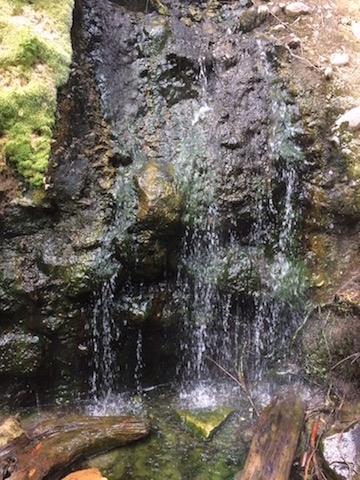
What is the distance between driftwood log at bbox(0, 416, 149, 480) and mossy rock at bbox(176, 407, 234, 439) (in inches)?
14.8

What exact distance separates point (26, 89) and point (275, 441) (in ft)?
10.1

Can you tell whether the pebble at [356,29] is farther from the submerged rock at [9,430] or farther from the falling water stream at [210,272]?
the submerged rock at [9,430]

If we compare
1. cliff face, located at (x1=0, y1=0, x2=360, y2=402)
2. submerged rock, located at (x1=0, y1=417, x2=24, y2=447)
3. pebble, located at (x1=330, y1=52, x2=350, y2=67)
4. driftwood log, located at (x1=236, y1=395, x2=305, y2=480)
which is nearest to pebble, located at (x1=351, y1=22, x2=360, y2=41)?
cliff face, located at (x1=0, y1=0, x2=360, y2=402)

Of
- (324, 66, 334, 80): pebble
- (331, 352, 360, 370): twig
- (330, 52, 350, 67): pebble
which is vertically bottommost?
(331, 352, 360, 370): twig

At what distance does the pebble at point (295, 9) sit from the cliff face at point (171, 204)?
0.76 ft

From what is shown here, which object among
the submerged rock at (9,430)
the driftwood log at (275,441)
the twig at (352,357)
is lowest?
the driftwood log at (275,441)

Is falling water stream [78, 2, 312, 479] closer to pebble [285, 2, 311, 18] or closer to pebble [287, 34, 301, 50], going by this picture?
pebble [287, 34, 301, 50]

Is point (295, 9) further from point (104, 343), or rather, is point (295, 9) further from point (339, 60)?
point (104, 343)

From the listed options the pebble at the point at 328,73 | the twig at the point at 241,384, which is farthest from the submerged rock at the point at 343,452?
the pebble at the point at 328,73

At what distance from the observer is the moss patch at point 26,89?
11.0 ft

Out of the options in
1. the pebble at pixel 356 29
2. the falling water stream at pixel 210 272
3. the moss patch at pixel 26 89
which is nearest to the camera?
the moss patch at pixel 26 89

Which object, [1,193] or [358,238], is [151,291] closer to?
[1,193]

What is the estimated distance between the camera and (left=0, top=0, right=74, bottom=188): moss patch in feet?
11.0

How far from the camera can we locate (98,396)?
392 centimetres
